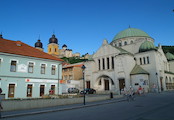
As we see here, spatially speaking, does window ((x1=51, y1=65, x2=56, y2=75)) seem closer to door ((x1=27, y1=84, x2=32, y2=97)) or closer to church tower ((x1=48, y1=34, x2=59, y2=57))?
door ((x1=27, y1=84, x2=32, y2=97))

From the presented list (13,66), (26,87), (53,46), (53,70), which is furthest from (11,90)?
(53,46)

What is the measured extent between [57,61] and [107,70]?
2010 cm

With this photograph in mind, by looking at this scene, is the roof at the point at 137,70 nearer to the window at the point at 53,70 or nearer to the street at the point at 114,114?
the window at the point at 53,70

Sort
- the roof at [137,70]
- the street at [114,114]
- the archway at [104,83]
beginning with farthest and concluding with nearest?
the archway at [104,83] → the roof at [137,70] → the street at [114,114]

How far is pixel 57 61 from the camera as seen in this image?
30.7 meters

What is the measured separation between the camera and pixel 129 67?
140 feet

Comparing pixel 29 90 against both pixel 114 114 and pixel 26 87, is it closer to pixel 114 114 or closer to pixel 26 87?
pixel 26 87

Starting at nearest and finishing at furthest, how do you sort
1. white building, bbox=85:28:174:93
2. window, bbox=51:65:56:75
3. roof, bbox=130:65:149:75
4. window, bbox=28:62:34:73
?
window, bbox=28:62:34:73 → window, bbox=51:65:56:75 → roof, bbox=130:65:149:75 → white building, bbox=85:28:174:93

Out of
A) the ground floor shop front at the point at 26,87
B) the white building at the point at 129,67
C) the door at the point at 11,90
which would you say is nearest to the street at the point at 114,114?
the ground floor shop front at the point at 26,87

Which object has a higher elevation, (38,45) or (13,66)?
(38,45)

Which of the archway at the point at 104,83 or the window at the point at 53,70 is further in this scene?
the archway at the point at 104,83

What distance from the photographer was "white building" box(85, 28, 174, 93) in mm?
41188

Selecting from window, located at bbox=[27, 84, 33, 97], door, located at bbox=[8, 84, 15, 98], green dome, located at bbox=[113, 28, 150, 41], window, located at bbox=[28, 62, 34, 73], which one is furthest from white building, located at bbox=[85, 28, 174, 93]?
door, located at bbox=[8, 84, 15, 98]

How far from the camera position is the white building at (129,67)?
135ft
